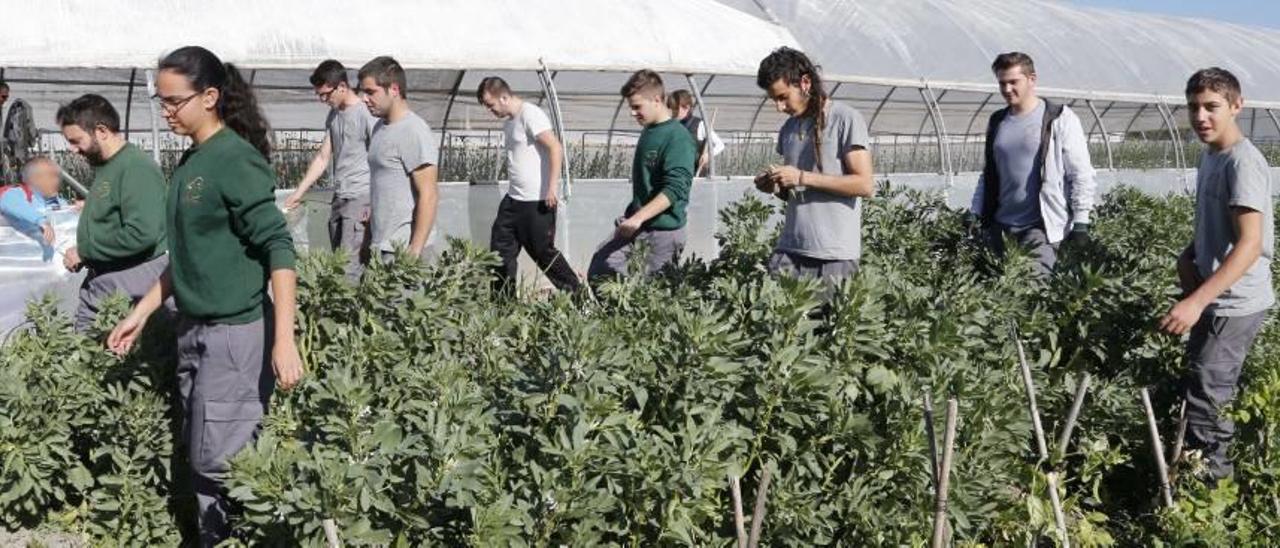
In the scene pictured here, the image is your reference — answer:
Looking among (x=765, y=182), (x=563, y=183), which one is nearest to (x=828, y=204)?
(x=765, y=182)

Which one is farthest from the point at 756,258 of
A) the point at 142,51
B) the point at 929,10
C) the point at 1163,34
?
the point at 1163,34

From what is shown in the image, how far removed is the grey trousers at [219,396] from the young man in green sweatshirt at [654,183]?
9.43 ft

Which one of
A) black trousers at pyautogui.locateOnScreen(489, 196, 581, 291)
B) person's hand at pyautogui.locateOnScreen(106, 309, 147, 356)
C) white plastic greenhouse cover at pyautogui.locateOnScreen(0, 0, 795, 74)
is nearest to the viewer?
person's hand at pyautogui.locateOnScreen(106, 309, 147, 356)

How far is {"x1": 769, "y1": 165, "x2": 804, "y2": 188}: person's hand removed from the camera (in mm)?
4801

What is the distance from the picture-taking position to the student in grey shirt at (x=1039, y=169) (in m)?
6.14

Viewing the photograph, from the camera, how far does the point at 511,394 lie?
3.60m

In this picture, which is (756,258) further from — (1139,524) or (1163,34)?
(1163,34)

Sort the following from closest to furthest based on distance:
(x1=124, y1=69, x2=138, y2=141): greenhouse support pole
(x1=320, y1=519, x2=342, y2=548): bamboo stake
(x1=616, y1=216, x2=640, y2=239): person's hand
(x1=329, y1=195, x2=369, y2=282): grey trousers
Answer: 1. (x1=320, y1=519, x2=342, y2=548): bamboo stake
2. (x1=616, y1=216, x2=640, y2=239): person's hand
3. (x1=329, y1=195, x2=369, y2=282): grey trousers
4. (x1=124, y1=69, x2=138, y2=141): greenhouse support pole

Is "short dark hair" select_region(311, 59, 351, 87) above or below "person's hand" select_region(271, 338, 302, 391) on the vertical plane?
above

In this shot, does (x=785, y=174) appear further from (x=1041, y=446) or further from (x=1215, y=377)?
(x=1215, y=377)

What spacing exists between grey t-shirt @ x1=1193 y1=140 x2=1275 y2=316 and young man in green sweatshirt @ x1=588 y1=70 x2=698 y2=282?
2569 mm

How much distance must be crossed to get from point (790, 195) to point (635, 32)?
27.4ft

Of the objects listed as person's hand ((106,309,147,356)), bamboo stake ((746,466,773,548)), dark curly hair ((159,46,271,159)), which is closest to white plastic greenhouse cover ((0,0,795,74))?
person's hand ((106,309,147,356))

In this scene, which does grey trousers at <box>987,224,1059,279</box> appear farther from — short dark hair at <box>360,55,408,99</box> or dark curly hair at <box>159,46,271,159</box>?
dark curly hair at <box>159,46,271,159</box>
